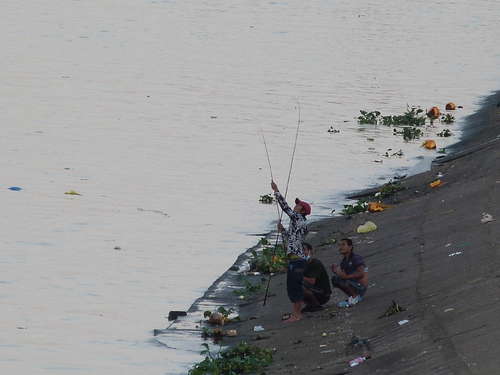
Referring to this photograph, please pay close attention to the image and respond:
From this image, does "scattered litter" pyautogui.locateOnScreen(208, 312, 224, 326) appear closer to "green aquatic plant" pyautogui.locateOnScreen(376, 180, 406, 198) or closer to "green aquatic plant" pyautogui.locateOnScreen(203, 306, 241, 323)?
"green aquatic plant" pyautogui.locateOnScreen(203, 306, 241, 323)

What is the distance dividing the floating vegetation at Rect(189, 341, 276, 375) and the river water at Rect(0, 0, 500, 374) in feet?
1.89

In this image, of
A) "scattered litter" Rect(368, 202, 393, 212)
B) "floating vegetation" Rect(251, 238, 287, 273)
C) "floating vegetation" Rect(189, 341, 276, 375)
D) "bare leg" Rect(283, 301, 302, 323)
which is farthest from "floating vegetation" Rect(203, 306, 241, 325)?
"scattered litter" Rect(368, 202, 393, 212)

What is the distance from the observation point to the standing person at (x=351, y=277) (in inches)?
386

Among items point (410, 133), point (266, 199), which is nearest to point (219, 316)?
point (266, 199)

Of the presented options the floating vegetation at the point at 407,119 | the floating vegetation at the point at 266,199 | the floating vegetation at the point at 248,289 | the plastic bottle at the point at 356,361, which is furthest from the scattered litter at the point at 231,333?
the floating vegetation at the point at 407,119

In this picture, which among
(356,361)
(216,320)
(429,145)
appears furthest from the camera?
(429,145)

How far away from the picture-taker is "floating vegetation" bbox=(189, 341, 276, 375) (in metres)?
8.78

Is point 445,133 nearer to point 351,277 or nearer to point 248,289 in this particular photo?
point 248,289

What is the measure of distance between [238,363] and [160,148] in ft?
38.2

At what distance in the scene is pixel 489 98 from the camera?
92.5ft

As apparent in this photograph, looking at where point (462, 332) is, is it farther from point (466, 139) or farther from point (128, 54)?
point (128, 54)

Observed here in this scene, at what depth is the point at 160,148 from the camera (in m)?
20.0

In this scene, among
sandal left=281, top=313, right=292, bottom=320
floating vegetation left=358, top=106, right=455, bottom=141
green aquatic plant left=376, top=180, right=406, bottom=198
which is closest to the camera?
sandal left=281, top=313, right=292, bottom=320

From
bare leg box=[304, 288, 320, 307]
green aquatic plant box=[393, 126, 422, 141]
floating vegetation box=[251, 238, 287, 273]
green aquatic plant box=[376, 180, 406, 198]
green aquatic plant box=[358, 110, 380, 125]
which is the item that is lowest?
bare leg box=[304, 288, 320, 307]
